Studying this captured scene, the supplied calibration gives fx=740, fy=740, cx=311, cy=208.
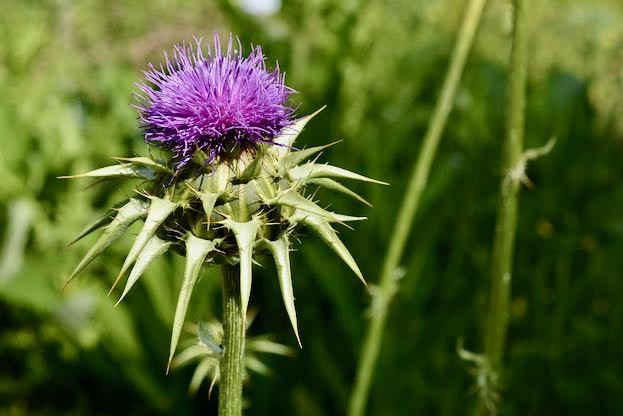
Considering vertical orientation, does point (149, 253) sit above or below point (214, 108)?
below

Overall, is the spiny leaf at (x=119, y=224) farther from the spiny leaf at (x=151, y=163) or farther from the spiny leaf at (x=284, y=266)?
the spiny leaf at (x=284, y=266)

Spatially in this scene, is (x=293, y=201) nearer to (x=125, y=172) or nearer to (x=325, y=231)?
(x=325, y=231)

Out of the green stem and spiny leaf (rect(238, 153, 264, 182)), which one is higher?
spiny leaf (rect(238, 153, 264, 182))

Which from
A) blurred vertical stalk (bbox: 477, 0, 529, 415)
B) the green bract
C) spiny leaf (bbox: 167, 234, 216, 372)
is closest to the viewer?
spiny leaf (bbox: 167, 234, 216, 372)

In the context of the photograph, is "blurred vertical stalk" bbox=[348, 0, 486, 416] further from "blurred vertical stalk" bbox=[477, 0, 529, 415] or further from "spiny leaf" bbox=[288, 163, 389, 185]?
"spiny leaf" bbox=[288, 163, 389, 185]

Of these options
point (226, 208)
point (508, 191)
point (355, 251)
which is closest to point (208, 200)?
point (226, 208)

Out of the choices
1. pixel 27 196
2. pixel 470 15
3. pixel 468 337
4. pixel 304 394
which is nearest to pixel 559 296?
pixel 468 337

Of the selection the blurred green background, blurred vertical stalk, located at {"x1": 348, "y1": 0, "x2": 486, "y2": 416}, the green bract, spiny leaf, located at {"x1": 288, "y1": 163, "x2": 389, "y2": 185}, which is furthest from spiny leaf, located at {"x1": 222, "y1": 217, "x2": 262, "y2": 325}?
the blurred green background
